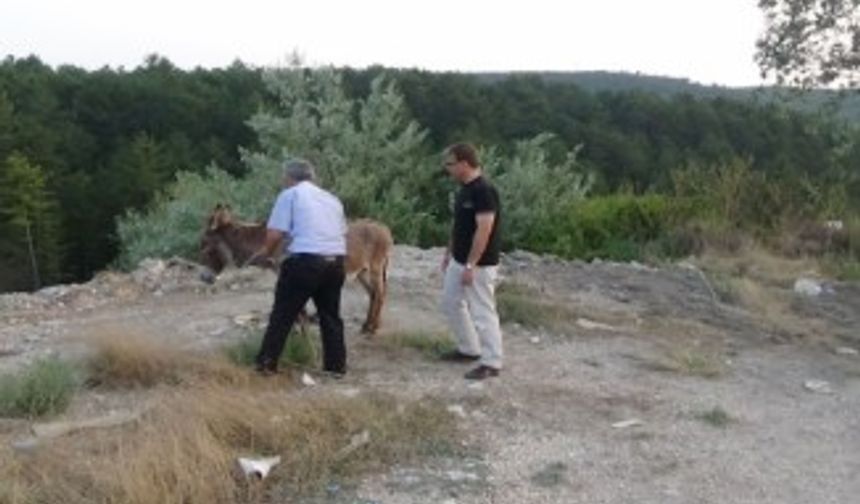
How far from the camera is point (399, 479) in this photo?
7449 millimetres

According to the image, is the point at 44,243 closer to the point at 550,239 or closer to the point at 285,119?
the point at 285,119

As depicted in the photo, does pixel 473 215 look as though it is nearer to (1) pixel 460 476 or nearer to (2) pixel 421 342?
(2) pixel 421 342

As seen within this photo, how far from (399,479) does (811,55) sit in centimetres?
917

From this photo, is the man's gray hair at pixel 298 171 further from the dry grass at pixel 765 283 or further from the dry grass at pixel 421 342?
the dry grass at pixel 765 283

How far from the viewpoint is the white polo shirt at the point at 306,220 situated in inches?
365

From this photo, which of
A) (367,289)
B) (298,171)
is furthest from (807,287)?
(298,171)

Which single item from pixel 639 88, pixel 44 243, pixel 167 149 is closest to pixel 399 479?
pixel 44 243

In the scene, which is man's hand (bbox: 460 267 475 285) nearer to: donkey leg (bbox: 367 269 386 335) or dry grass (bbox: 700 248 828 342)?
donkey leg (bbox: 367 269 386 335)

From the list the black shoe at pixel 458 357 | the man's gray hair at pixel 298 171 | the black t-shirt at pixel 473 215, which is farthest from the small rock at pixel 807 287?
the man's gray hair at pixel 298 171

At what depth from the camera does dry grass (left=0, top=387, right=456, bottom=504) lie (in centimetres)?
673

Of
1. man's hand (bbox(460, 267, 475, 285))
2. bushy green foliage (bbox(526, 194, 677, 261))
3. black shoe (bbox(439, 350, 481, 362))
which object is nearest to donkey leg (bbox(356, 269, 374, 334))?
black shoe (bbox(439, 350, 481, 362))

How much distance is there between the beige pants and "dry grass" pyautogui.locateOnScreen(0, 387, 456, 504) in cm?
108

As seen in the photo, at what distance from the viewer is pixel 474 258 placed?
9477mm

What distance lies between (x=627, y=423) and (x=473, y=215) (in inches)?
76.2
